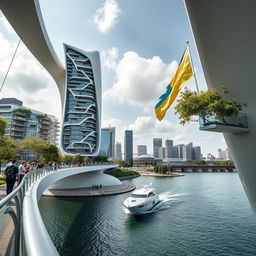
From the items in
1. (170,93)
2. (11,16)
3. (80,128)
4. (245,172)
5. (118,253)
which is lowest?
(118,253)

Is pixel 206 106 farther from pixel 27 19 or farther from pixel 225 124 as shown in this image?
pixel 27 19

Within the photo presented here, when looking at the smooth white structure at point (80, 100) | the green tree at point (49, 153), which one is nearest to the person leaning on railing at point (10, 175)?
the green tree at point (49, 153)

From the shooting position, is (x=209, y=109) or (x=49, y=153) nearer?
(x=209, y=109)

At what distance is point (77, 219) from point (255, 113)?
20657mm

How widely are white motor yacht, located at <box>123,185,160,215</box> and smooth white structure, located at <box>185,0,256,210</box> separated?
14549 mm

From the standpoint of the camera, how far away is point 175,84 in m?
10.8

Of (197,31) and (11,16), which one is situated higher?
(11,16)

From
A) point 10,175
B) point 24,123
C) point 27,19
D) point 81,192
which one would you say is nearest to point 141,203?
point 81,192

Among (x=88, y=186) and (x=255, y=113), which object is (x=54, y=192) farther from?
(x=255, y=113)

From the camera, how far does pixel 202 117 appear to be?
8.26m

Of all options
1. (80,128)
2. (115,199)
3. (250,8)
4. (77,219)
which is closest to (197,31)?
(250,8)

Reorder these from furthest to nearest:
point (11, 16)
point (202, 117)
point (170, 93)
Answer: point (11, 16) → point (170, 93) → point (202, 117)

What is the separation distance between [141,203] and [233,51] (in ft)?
63.7

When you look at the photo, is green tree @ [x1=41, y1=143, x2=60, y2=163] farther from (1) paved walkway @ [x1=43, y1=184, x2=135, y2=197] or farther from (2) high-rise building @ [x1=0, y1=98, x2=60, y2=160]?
(2) high-rise building @ [x1=0, y1=98, x2=60, y2=160]
